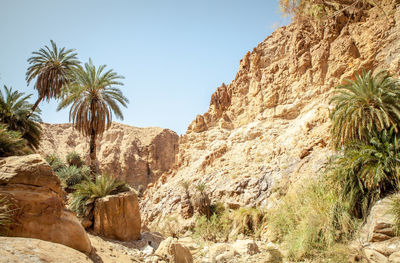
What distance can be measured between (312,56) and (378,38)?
189 inches

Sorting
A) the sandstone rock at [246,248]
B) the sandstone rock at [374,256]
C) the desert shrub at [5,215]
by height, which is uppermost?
the desert shrub at [5,215]

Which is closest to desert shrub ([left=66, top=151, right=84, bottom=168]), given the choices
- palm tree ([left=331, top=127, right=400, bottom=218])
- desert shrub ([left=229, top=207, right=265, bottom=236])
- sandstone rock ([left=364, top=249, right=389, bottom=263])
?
desert shrub ([left=229, top=207, right=265, bottom=236])

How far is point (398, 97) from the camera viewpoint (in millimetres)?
9758

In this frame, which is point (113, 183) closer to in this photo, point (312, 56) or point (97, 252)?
point (97, 252)

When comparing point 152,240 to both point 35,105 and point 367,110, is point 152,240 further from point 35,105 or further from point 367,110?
point 35,105

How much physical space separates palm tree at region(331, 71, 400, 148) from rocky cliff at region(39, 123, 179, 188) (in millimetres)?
40130

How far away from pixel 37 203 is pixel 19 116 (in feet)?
52.1

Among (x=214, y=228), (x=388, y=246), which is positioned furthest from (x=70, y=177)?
(x=388, y=246)

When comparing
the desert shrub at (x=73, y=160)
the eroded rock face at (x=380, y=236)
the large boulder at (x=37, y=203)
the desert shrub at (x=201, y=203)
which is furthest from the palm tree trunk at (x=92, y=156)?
the desert shrub at (x=73, y=160)

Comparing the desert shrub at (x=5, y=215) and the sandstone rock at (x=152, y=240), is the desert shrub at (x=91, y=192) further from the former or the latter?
the desert shrub at (x=5, y=215)

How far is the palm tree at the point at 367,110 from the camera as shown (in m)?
9.41

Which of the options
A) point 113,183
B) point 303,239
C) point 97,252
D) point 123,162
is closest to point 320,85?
point 303,239

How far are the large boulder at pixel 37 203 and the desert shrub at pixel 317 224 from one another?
673 centimetres

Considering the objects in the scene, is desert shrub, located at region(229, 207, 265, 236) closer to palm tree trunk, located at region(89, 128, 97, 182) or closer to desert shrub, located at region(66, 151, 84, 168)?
palm tree trunk, located at region(89, 128, 97, 182)
